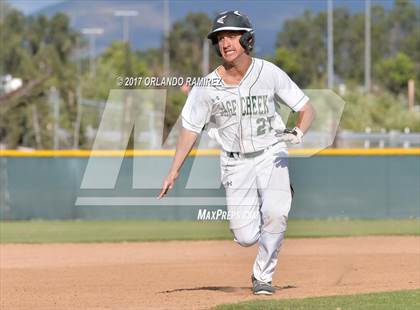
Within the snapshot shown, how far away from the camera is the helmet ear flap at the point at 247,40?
853cm

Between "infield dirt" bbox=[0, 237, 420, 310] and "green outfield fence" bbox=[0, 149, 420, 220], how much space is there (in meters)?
4.59

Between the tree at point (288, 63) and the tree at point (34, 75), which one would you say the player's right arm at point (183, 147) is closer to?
the tree at point (34, 75)

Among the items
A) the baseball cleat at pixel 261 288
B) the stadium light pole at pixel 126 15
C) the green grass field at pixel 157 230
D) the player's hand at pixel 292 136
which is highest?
the stadium light pole at pixel 126 15

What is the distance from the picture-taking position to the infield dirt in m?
9.51

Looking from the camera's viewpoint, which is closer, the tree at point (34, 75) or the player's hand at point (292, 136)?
the player's hand at point (292, 136)

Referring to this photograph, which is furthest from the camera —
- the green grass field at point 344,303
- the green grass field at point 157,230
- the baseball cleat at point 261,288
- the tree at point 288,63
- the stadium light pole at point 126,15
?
the tree at point 288,63

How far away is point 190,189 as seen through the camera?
22359mm

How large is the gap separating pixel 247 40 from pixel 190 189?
13928 millimetres

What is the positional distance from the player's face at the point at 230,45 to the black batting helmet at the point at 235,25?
0.04m

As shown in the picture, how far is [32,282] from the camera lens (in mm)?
11367

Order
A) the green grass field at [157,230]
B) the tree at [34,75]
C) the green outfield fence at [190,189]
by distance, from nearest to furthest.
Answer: the green grass field at [157,230]
the green outfield fence at [190,189]
the tree at [34,75]

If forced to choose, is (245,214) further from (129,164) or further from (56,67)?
(56,67)

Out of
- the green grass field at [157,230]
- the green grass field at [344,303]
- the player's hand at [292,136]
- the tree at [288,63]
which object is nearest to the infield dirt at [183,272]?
the green grass field at [344,303]

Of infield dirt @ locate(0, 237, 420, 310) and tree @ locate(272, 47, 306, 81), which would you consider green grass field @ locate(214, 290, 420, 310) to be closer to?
infield dirt @ locate(0, 237, 420, 310)
